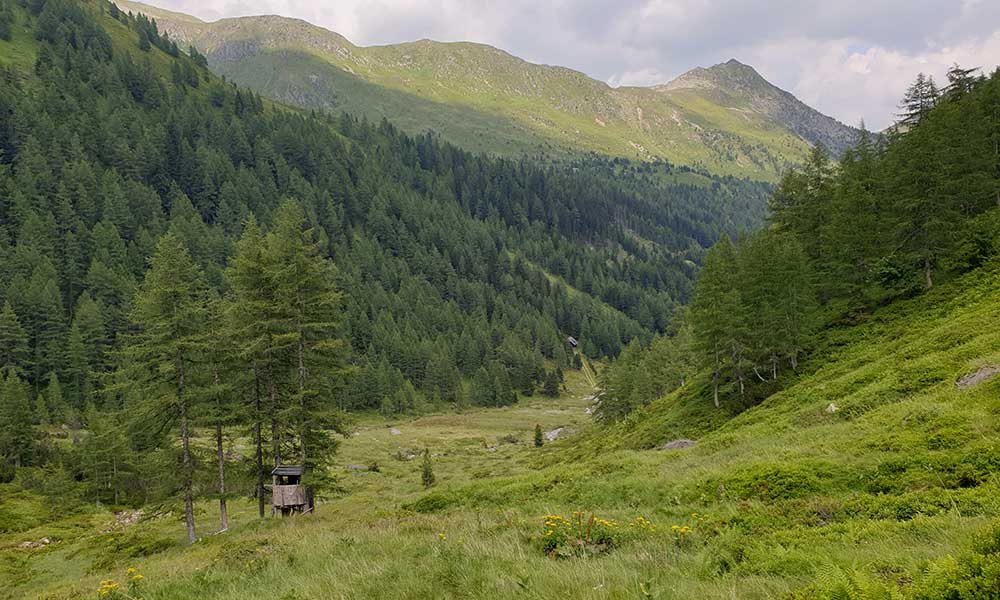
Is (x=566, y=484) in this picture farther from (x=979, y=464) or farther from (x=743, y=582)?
(x=743, y=582)

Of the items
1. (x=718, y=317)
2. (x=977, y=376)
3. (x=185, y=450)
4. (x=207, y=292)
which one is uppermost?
(x=207, y=292)

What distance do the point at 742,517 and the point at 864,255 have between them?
139 ft

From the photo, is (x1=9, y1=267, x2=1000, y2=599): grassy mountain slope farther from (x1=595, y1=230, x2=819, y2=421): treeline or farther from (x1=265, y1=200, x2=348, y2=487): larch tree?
(x1=265, y1=200, x2=348, y2=487): larch tree

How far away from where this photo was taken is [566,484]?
22594mm

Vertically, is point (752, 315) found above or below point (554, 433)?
above

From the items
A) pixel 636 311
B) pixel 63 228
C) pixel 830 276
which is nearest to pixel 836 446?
pixel 830 276

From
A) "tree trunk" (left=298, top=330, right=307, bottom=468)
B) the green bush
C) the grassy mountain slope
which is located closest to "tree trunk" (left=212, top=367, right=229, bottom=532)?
the grassy mountain slope

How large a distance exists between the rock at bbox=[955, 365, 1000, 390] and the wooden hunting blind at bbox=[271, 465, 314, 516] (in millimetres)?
30222

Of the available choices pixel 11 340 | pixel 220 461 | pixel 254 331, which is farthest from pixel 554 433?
pixel 11 340

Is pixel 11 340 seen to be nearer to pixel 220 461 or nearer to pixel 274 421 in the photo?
pixel 220 461

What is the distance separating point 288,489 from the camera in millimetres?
26078

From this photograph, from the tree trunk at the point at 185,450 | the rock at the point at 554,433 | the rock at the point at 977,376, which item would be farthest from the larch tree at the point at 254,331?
the rock at the point at 554,433

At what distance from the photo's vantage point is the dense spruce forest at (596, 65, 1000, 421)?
123ft

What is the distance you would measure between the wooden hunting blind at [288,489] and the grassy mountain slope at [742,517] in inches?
71.0
